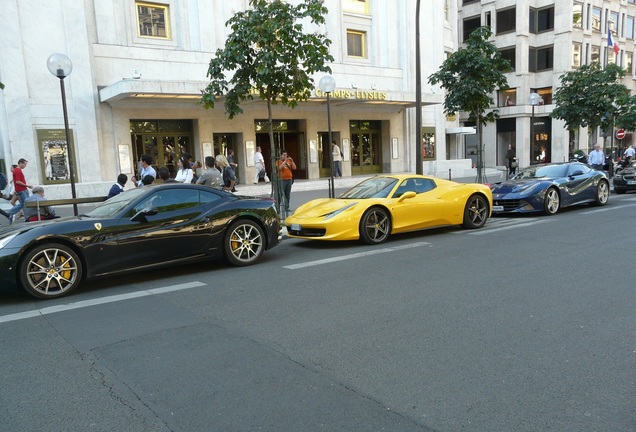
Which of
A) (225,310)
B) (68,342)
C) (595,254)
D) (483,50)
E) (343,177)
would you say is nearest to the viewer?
(68,342)

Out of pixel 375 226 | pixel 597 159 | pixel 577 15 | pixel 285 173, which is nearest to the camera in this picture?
pixel 375 226

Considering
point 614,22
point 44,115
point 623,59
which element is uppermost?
point 614,22

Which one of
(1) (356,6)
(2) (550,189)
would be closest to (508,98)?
(1) (356,6)

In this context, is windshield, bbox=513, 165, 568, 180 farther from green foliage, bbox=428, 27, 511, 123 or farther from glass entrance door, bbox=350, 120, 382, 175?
Result: glass entrance door, bbox=350, 120, 382, 175

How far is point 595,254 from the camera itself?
787 cm

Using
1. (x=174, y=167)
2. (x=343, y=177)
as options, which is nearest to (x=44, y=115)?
(x=174, y=167)

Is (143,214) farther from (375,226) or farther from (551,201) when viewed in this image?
(551,201)

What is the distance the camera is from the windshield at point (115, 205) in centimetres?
711

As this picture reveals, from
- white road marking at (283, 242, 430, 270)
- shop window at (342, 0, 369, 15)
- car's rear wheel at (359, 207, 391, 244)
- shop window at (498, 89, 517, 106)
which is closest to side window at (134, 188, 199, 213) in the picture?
white road marking at (283, 242, 430, 270)

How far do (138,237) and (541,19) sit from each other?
48.6 m

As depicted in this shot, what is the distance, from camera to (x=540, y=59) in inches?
1806

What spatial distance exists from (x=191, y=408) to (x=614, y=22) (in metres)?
59.5

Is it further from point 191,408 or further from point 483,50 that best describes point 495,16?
A: point 191,408

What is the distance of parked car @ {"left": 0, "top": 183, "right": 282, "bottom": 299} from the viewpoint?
6176mm
